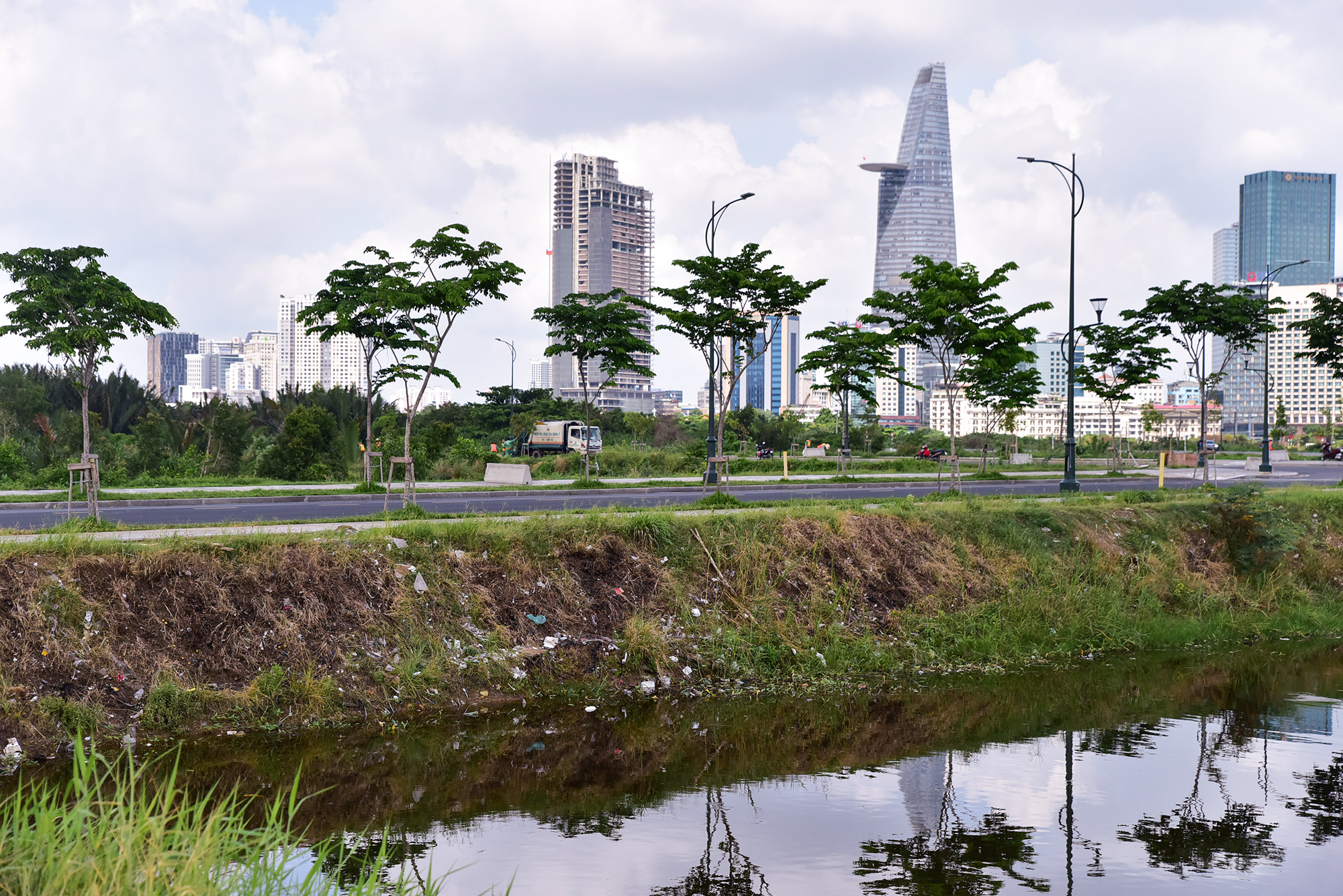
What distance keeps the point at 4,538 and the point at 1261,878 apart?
1167 centimetres

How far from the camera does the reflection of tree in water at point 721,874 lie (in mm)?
5957

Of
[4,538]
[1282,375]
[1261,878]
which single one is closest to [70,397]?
[4,538]

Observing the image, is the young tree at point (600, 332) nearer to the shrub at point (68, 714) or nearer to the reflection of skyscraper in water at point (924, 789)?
the shrub at point (68, 714)

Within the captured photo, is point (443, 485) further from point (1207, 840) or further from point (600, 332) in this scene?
point (1207, 840)

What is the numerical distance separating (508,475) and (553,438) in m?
22.3

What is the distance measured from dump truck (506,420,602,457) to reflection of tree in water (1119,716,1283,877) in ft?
147

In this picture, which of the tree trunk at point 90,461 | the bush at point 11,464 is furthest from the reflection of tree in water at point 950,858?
the bush at point 11,464

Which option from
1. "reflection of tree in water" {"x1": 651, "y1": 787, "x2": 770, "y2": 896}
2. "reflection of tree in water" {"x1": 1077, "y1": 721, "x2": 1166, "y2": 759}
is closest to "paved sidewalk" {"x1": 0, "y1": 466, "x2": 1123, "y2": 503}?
"reflection of tree in water" {"x1": 651, "y1": 787, "x2": 770, "y2": 896}

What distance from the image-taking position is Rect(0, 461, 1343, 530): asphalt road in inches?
743

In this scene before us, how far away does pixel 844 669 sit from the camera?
11.6m

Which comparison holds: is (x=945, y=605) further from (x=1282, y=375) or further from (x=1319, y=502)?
(x=1282, y=375)

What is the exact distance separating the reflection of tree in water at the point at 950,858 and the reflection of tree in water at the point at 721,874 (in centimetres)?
68

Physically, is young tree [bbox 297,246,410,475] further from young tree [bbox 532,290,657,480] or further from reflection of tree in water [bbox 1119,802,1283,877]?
reflection of tree in water [bbox 1119,802,1283,877]

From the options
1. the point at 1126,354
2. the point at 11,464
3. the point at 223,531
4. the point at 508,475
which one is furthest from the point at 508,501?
the point at 1126,354
